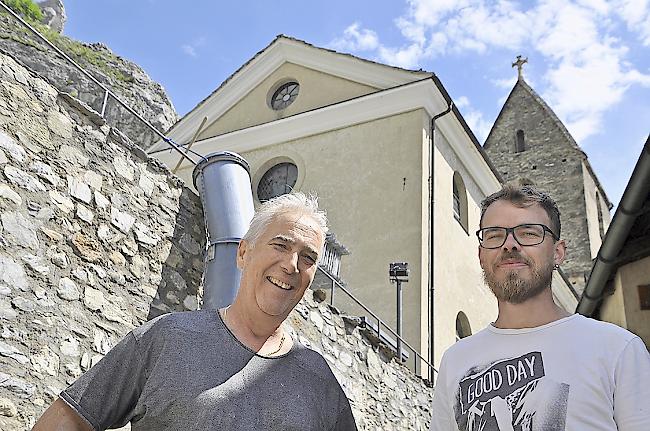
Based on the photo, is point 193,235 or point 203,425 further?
point 193,235

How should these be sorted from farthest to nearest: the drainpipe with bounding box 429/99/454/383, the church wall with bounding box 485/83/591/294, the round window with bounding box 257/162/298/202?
the church wall with bounding box 485/83/591/294, the round window with bounding box 257/162/298/202, the drainpipe with bounding box 429/99/454/383

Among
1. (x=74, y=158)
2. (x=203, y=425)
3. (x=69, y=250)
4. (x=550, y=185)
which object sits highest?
(x=550, y=185)

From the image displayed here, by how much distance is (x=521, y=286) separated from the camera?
2227 millimetres

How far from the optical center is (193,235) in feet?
18.7

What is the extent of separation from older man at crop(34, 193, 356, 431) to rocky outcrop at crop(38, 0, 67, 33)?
1492 inches

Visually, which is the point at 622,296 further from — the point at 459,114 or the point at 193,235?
the point at 459,114

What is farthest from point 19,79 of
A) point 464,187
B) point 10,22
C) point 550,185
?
point 550,185

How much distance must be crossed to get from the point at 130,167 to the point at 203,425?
144 inches

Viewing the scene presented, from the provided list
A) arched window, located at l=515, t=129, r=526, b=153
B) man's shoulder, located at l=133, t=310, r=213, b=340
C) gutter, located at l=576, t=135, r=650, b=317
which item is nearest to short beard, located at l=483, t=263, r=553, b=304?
man's shoulder, located at l=133, t=310, r=213, b=340

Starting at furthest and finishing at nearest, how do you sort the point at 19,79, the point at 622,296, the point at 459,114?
the point at 459,114 < the point at 622,296 < the point at 19,79

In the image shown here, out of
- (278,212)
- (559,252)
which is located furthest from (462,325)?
(278,212)

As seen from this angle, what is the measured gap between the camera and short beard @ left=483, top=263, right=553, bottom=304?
2.23 metres

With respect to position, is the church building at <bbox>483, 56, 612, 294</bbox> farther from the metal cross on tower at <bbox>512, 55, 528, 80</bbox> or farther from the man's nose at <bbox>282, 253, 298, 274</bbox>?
the man's nose at <bbox>282, 253, 298, 274</bbox>

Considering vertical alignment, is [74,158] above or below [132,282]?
above
